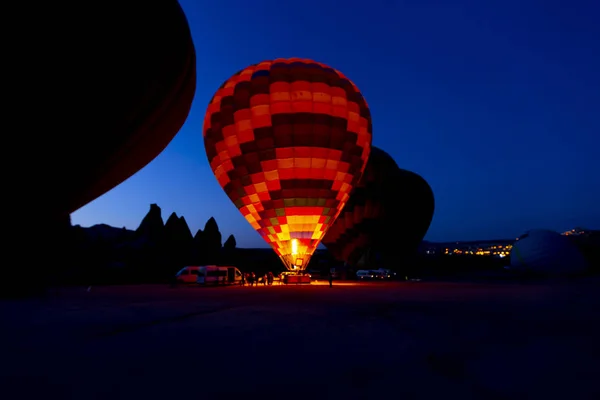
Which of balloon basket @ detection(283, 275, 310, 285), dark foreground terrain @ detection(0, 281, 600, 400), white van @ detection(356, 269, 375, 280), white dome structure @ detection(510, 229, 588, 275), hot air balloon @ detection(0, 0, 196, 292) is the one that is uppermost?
hot air balloon @ detection(0, 0, 196, 292)

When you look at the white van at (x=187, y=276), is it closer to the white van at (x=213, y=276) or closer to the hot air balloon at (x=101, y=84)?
the white van at (x=213, y=276)

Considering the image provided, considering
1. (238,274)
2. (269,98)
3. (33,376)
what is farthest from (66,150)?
(238,274)

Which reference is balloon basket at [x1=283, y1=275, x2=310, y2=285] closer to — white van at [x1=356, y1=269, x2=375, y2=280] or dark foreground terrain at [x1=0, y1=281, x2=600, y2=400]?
white van at [x1=356, y1=269, x2=375, y2=280]

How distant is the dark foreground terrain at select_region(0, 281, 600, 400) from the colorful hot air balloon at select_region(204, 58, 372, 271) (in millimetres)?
13277

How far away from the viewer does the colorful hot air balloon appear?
870 inches

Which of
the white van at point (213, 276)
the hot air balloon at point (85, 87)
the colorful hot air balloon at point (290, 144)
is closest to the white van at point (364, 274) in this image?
the white van at point (213, 276)

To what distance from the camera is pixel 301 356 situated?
17.9ft

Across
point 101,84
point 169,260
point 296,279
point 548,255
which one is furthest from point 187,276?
point 548,255

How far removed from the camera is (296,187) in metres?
22.5

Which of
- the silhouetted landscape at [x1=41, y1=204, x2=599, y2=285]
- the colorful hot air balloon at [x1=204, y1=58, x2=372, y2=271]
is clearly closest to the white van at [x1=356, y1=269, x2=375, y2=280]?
the silhouetted landscape at [x1=41, y1=204, x2=599, y2=285]

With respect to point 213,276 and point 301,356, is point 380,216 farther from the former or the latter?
point 301,356

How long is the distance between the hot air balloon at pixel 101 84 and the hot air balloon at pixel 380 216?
25970 millimetres

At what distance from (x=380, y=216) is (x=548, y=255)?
12834mm

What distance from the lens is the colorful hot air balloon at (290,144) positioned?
22.1 metres
